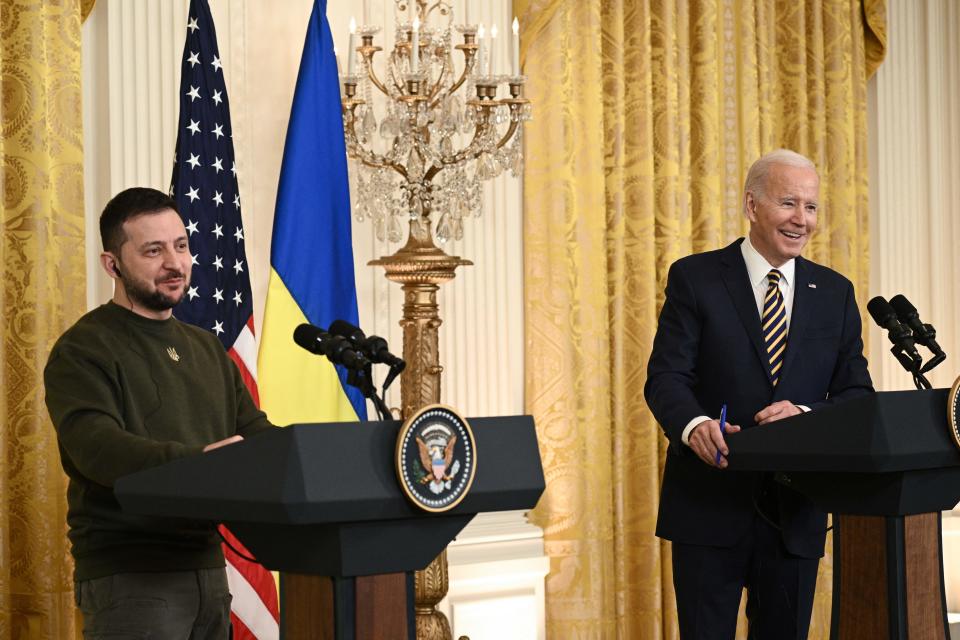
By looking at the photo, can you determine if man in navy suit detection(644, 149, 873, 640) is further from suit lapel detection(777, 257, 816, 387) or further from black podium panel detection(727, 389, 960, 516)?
black podium panel detection(727, 389, 960, 516)

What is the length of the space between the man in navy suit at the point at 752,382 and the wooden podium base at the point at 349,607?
1.18 m

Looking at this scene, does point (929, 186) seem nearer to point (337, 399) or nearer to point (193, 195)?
point (337, 399)

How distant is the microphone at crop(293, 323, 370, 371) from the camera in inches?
83.8

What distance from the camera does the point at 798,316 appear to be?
3248 millimetres

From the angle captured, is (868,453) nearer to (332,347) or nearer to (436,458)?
(436,458)

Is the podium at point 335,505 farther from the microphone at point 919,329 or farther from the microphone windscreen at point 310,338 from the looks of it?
the microphone at point 919,329

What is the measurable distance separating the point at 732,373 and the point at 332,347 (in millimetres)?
1408

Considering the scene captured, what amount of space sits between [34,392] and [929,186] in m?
4.63

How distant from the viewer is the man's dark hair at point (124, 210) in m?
2.63

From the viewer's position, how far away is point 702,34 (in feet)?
17.9

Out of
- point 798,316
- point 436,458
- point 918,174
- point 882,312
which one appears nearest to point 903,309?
point 882,312

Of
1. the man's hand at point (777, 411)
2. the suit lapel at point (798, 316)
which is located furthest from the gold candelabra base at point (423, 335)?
the man's hand at point (777, 411)

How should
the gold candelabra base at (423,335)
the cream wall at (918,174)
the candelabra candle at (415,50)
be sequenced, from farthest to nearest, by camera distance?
the cream wall at (918,174) → the gold candelabra base at (423,335) → the candelabra candle at (415,50)

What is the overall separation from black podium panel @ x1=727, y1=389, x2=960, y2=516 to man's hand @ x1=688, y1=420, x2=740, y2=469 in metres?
0.04
